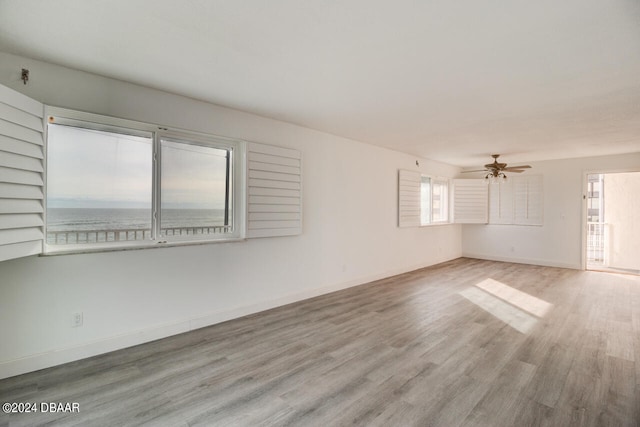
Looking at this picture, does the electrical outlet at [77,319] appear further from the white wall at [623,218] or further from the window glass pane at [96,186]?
the white wall at [623,218]

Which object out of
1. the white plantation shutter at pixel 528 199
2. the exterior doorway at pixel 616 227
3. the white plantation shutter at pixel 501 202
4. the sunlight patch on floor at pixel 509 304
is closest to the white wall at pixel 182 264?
the sunlight patch on floor at pixel 509 304

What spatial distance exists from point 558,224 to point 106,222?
27.9ft

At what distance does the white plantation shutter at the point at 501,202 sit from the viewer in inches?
297

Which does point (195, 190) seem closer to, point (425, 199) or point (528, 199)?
point (425, 199)

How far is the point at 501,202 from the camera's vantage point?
7684 millimetres

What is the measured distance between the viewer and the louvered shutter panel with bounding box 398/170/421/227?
6129mm

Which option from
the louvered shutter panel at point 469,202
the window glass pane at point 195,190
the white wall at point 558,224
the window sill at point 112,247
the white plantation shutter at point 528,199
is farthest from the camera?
the louvered shutter panel at point 469,202

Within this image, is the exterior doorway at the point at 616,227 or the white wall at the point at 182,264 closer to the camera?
the white wall at the point at 182,264

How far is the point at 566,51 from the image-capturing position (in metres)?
2.21

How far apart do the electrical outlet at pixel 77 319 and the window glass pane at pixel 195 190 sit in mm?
983

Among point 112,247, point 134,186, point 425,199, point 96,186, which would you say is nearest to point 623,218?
point 425,199

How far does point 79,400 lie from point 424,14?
3402 millimetres

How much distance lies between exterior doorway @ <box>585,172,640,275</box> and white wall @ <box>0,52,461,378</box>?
540 centimetres

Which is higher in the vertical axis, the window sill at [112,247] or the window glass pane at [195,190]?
the window glass pane at [195,190]
